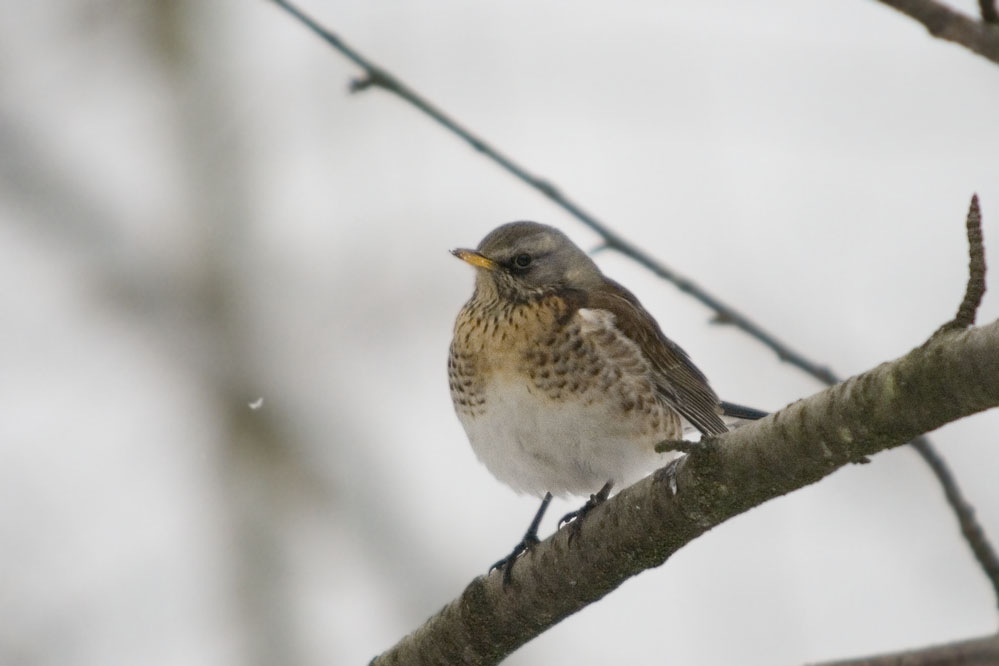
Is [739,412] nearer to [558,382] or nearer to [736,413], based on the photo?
[736,413]

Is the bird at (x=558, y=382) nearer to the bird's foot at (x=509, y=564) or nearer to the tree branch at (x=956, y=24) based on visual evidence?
the bird's foot at (x=509, y=564)

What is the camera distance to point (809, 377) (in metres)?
3.60

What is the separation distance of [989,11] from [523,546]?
3.19 m

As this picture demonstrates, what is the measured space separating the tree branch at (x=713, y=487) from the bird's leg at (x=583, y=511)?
0.14ft

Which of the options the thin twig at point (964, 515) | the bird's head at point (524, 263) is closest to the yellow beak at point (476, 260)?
the bird's head at point (524, 263)

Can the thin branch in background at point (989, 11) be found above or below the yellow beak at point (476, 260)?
below

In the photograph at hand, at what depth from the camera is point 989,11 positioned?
6.07 feet

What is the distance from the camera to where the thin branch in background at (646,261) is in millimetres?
2982

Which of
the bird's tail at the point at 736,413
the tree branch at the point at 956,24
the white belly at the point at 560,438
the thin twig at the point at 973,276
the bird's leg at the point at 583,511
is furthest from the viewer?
the bird's tail at the point at 736,413

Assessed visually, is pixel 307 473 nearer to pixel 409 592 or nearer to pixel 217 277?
pixel 409 592

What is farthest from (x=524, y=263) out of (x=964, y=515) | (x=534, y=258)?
(x=964, y=515)

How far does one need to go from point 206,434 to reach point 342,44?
532 cm

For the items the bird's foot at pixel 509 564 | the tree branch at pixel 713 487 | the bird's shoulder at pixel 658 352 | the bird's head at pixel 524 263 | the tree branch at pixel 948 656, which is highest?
the bird's head at pixel 524 263

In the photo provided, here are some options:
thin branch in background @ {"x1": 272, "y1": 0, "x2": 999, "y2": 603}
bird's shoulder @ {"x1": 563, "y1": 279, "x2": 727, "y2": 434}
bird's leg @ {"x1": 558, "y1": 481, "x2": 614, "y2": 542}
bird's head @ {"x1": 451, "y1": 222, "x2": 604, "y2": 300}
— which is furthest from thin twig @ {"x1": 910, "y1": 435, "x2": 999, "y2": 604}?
bird's head @ {"x1": 451, "y1": 222, "x2": 604, "y2": 300}
